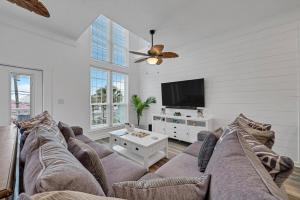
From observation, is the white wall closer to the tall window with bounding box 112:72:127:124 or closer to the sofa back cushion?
the tall window with bounding box 112:72:127:124

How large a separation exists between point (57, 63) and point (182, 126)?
357cm

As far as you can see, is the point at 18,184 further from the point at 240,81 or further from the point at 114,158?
the point at 240,81

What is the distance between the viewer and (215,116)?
3.54 m

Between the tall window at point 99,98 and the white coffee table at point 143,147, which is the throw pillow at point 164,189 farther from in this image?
the tall window at point 99,98

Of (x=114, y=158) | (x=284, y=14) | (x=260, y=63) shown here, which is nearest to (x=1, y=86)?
(x=114, y=158)

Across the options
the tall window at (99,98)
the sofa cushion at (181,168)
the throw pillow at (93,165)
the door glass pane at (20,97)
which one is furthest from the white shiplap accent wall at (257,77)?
the door glass pane at (20,97)

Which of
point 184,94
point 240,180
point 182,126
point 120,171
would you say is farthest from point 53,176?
point 184,94

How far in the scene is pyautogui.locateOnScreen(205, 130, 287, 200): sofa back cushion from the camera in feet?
1.69

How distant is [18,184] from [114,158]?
3.25 ft

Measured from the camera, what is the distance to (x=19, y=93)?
2.88 m

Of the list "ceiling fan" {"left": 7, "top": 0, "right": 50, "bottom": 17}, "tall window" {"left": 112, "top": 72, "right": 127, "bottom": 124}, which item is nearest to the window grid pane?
"tall window" {"left": 112, "top": 72, "right": 127, "bottom": 124}

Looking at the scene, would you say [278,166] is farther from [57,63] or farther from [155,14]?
[57,63]

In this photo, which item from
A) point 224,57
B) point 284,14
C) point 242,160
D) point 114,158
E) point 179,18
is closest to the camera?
point 242,160

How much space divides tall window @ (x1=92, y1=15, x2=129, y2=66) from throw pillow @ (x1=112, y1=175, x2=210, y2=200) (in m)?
4.19
